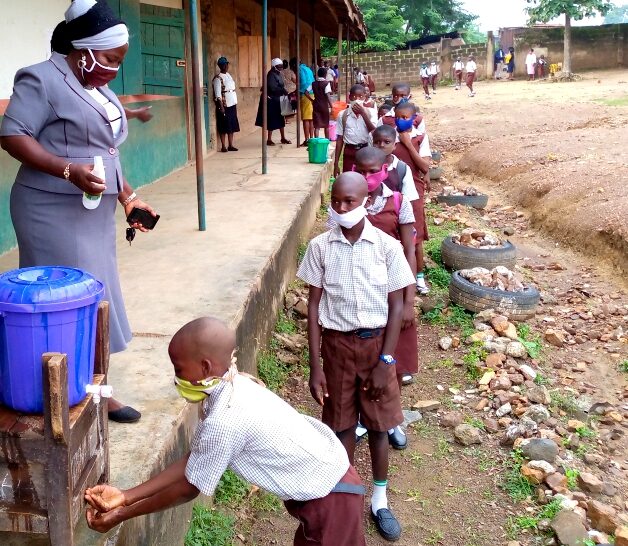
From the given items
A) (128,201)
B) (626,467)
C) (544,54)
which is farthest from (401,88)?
(544,54)

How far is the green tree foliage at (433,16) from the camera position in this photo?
40.6 meters

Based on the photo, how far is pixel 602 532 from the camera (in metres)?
3.13

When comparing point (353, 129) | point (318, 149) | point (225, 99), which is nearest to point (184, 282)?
point (353, 129)

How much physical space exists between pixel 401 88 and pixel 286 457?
5.30 metres

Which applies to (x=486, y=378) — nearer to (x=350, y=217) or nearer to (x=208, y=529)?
(x=350, y=217)

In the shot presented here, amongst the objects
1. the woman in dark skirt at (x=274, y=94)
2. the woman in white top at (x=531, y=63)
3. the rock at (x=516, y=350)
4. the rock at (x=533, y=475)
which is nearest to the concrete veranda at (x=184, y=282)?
the rock at (x=533, y=475)

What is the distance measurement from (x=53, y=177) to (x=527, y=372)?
11.4 ft

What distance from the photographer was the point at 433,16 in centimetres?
4044

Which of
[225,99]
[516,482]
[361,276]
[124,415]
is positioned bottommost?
[516,482]

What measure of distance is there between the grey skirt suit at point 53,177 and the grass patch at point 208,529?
893 millimetres

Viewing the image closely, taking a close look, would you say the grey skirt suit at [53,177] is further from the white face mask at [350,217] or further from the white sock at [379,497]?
the white sock at [379,497]

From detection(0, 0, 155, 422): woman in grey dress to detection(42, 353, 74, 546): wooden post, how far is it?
2.56 ft

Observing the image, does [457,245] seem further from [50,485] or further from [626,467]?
[50,485]

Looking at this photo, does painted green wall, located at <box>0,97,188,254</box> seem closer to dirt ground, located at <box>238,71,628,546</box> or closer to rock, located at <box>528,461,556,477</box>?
dirt ground, located at <box>238,71,628,546</box>
